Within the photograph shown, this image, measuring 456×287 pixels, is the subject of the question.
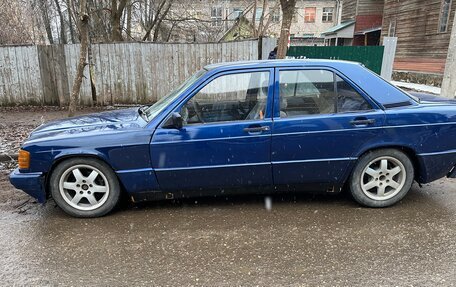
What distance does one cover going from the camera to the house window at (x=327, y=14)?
52.8 metres

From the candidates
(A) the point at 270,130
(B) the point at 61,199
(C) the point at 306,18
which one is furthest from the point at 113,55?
(C) the point at 306,18

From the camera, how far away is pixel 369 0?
29.7 m

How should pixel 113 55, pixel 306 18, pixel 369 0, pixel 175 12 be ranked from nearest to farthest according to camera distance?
pixel 113 55
pixel 175 12
pixel 369 0
pixel 306 18

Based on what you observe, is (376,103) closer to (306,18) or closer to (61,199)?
(61,199)

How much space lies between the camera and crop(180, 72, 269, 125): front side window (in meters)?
3.85

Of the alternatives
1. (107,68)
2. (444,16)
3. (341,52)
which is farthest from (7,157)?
(444,16)

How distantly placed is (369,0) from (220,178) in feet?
101

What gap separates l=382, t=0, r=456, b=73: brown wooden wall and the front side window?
15.2m

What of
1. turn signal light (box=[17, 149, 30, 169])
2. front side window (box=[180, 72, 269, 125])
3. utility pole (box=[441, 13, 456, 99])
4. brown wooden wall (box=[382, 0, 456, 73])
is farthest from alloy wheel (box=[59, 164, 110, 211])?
brown wooden wall (box=[382, 0, 456, 73])

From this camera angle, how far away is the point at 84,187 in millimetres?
3869

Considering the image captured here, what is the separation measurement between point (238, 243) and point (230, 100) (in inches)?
60.0

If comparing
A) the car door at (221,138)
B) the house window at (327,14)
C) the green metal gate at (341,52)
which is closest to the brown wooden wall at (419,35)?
the green metal gate at (341,52)

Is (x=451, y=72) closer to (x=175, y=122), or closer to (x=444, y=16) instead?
(x=175, y=122)

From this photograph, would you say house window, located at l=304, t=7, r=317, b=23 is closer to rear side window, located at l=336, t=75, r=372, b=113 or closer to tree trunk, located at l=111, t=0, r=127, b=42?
tree trunk, located at l=111, t=0, r=127, b=42
